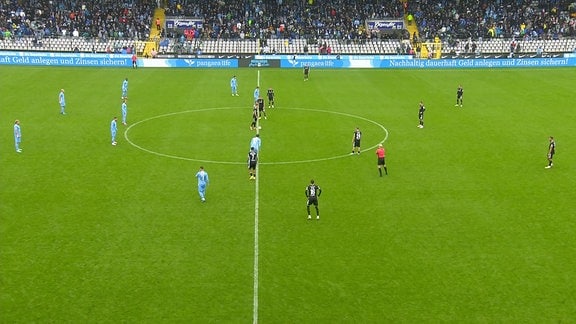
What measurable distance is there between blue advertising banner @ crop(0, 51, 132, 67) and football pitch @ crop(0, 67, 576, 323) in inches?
937

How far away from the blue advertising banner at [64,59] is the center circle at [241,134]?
2779 centimetres

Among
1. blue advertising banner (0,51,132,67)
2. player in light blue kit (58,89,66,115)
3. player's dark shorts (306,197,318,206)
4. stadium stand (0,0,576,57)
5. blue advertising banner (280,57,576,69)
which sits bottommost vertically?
player's dark shorts (306,197,318,206)

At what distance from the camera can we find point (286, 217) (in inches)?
947

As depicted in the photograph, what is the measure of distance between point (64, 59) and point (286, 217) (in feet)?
170

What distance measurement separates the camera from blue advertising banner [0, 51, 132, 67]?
67688 millimetres

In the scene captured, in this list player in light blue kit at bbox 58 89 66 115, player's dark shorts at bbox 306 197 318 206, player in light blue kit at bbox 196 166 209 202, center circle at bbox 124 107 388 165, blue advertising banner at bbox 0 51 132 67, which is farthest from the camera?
blue advertising banner at bbox 0 51 132 67

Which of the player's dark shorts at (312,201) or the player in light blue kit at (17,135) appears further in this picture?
the player in light blue kit at (17,135)

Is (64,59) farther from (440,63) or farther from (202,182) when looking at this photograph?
(202,182)

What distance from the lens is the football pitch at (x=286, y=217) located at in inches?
703

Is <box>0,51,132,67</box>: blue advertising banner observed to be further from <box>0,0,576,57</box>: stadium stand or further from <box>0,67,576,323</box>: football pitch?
<box>0,67,576,323</box>: football pitch

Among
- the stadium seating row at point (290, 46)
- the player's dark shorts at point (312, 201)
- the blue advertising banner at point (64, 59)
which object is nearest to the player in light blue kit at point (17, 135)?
the player's dark shorts at point (312, 201)

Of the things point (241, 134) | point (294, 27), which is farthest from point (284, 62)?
point (241, 134)

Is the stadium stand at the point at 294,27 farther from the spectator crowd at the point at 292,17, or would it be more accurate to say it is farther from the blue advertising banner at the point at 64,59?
the blue advertising banner at the point at 64,59

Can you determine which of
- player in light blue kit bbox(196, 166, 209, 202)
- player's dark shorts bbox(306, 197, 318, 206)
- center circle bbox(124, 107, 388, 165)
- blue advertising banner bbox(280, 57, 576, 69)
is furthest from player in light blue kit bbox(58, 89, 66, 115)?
blue advertising banner bbox(280, 57, 576, 69)
